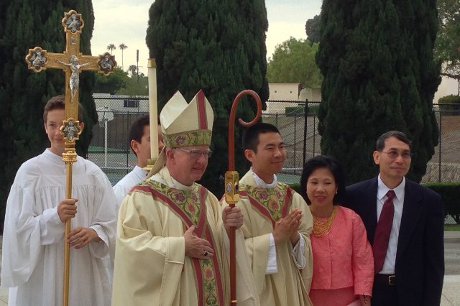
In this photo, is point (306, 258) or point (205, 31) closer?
point (306, 258)

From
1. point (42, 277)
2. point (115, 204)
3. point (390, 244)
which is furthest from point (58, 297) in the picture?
point (390, 244)

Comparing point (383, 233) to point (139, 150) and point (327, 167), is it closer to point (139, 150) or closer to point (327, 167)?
point (327, 167)

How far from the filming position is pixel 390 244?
16.4 ft

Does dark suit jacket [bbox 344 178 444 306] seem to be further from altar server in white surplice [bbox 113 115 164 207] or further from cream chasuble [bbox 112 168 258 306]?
altar server in white surplice [bbox 113 115 164 207]

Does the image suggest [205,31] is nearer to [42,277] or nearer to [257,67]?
[257,67]

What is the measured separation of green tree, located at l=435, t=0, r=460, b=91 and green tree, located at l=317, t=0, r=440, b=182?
72.2 ft

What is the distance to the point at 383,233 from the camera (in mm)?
4980

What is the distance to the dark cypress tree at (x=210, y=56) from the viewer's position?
13828mm

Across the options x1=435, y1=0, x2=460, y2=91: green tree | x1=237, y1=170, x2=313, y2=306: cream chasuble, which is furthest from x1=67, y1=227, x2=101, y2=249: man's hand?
x1=435, y1=0, x2=460, y2=91: green tree

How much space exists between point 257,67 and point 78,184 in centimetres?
902

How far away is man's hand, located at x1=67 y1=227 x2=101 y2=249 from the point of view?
5117 millimetres

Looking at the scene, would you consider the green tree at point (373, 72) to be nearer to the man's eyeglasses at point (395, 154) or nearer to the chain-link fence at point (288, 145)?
the man's eyeglasses at point (395, 154)

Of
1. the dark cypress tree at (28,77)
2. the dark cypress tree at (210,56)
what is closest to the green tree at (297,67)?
the dark cypress tree at (210,56)

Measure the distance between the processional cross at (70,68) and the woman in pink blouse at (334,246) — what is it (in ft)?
4.43
